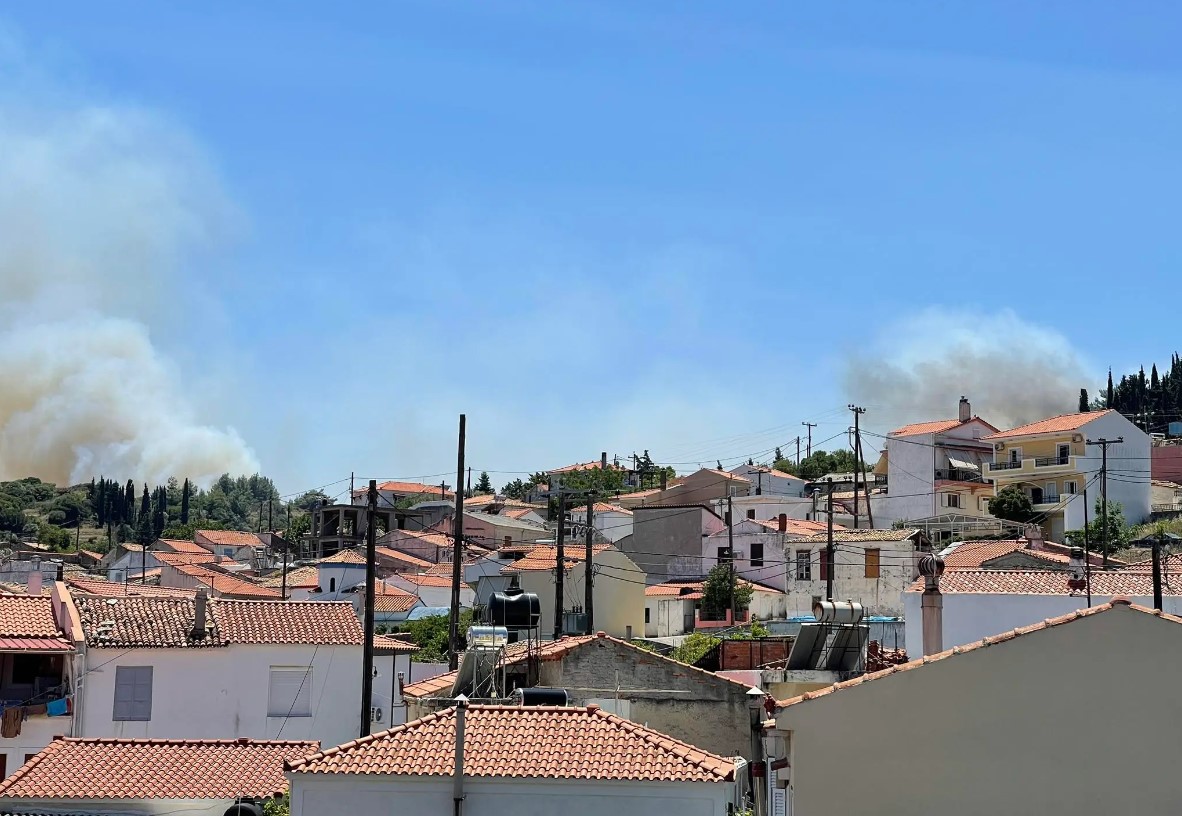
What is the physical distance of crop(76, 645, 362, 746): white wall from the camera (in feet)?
134

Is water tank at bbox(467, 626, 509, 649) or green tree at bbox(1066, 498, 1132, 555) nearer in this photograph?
water tank at bbox(467, 626, 509, 649)

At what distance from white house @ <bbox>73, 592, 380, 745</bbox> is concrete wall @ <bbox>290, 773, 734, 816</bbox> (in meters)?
20.7

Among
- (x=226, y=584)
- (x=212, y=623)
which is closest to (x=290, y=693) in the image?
(x=212, y=623)

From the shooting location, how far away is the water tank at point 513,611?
3400 cm

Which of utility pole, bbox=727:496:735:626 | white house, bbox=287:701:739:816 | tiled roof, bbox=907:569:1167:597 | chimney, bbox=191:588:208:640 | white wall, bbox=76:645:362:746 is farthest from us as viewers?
utility pole, bbox=727:496:735:626

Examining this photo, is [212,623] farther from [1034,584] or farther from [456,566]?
[1034,584]

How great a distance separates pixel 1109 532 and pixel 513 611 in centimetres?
5389

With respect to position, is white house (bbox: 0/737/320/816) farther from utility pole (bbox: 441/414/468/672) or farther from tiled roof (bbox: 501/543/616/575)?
tiled roof (bbox: 501/543/616/575)

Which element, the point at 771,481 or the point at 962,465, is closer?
the point at 962,465

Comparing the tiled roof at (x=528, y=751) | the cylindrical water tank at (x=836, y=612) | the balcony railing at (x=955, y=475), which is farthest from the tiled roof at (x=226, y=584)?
the tiled roof at (x=528, y=751)

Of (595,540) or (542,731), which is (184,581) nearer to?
(595,540)

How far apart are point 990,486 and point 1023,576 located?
58388 millimetres

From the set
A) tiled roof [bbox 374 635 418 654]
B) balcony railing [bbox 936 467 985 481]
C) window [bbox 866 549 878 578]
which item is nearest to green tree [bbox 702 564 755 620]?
window [bbox 866 549 878 578]

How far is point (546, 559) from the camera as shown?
70.1 metres
